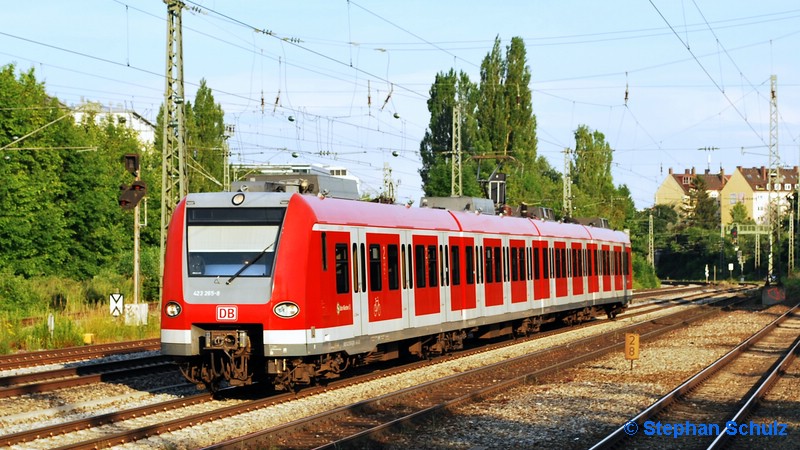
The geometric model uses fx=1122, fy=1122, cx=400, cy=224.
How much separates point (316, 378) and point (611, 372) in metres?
5.67

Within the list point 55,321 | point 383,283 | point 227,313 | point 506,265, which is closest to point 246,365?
point 227,313

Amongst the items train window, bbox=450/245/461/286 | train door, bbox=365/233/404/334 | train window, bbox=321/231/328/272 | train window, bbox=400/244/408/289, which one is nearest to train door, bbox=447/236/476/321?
train window, bbox=450/245/461/286

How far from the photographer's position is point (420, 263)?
20.8m

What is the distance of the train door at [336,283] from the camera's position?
647 inches

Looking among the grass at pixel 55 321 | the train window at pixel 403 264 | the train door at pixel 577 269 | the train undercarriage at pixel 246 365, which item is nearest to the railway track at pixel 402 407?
the train undercarriage at pixel 246 365

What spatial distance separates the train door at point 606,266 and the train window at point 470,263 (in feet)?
46.1

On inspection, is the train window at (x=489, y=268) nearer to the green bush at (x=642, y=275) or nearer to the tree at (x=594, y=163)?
the green bush at (x=642, y=275)

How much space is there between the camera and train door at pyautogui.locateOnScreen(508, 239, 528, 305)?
2733 centimetres

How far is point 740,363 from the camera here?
880 inches

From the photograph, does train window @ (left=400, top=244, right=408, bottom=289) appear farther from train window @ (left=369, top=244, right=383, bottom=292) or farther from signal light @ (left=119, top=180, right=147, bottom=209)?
signal light @ (left=119, top=180, right=147, bottom=209)

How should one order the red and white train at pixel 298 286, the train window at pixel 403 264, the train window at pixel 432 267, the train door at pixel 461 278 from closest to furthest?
the red and white train at pixel 298 286 < the train window at pixel 403 264 < the train window at pixel 432 267 < the train door at pixel 461 278

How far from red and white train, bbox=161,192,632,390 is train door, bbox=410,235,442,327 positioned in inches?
0.8

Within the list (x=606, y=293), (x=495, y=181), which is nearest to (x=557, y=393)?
(x=606, y=293)

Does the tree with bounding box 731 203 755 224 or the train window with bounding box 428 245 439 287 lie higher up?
the tree with bounding box 731 203 755 224
